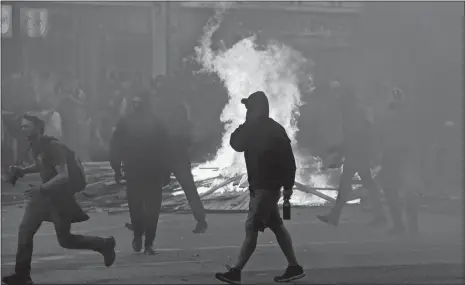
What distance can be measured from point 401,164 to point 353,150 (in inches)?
20.3

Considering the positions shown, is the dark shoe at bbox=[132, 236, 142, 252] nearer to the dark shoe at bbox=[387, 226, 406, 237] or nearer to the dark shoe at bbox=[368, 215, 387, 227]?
the dark shoe at bbox=[368, 215, 387, 227]

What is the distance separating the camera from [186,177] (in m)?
6.54

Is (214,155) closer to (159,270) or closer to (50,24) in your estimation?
(159,270)

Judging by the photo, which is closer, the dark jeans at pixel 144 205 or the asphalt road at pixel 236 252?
the asphalt road at pixel 236 252

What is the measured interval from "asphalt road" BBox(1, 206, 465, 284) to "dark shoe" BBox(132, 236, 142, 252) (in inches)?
1.8

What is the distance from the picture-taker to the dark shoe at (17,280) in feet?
20.2

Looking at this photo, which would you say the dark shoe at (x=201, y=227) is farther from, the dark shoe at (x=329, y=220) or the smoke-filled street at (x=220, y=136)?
the dark shoe at (x=329, y=220)

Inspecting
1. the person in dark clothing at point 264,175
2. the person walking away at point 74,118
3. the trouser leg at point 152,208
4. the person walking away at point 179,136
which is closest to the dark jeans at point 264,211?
the person in dark clothing at point 264,175

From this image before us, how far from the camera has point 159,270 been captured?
20.8ft

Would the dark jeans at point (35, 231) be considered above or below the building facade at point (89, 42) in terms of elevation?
below

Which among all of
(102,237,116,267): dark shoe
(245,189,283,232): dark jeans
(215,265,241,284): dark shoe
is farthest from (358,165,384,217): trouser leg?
(102,237,116,267): dark shoe

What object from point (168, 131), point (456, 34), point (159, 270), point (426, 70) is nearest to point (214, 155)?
point (168, 131)

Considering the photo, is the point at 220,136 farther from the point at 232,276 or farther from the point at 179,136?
the point at 232,276

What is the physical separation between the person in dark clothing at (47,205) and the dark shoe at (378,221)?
2.52 metres
